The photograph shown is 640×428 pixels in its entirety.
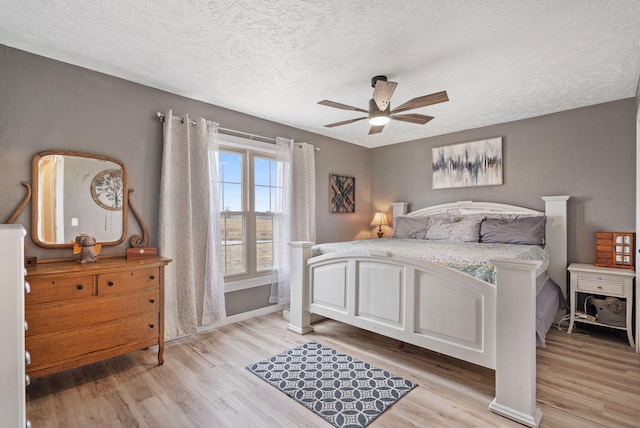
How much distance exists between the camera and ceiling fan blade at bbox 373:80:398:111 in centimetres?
235

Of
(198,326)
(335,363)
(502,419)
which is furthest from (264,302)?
(502,419)

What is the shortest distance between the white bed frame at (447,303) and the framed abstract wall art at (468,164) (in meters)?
0.77

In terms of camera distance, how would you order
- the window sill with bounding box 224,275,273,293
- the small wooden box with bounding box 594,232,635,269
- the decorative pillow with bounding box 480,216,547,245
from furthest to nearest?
the window sill with bounding box 224,275,273,293 < the decorative pillow with bounding box 480,216,547,245 < the small wooden box with bounding box 594,232,635,269

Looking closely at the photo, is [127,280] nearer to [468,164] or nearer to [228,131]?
[228,131]

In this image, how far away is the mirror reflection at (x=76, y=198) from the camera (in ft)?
7.96

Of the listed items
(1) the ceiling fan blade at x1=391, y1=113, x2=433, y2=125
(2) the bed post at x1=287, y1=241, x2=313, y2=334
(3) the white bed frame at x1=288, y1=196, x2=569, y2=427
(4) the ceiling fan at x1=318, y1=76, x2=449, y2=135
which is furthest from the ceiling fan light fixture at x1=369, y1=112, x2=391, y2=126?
(2) the bed post at x1=287, y1=241, x2=313, y2=334

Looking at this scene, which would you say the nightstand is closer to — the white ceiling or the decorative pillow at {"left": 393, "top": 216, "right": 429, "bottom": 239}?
the decorative pillow at {"left": 393, "top": 216, "right": 429, "bottom": 239}

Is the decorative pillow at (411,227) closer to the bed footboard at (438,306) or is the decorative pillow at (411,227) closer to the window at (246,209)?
the bed footboard at (438,306)

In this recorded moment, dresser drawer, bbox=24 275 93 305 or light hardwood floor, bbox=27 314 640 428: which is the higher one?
dresser drawer, bbox=24 275 93 305

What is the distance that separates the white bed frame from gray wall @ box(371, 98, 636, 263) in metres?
0.22

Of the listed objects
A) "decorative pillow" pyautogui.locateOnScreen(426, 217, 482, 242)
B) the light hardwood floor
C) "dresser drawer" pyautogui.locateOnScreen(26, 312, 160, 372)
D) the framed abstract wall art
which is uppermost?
the framed abstract wall art

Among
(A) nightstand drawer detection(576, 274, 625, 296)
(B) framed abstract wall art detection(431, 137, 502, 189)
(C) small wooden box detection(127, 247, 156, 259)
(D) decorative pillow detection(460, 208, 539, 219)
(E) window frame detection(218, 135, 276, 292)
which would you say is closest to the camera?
(C) small wooden box detection(127, 247, 156, 259)

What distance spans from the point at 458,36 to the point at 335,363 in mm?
2586

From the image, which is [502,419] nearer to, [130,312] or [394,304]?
[394,304]
